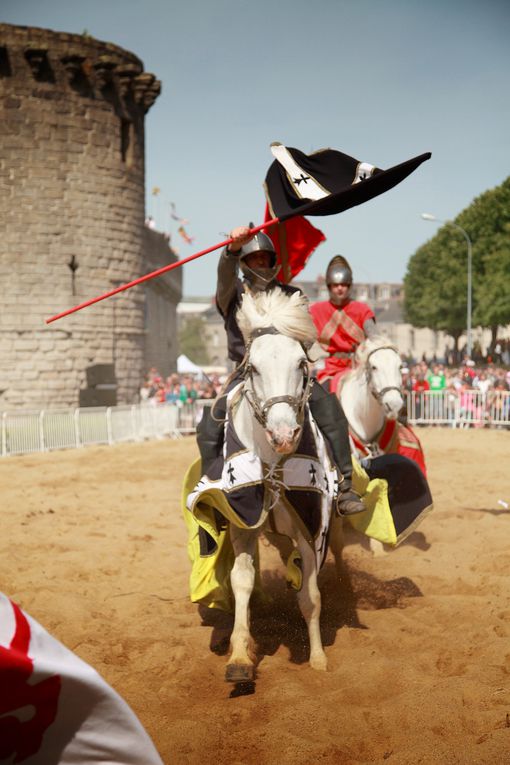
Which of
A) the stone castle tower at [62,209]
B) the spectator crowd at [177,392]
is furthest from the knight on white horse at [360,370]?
the stone castle tower at [62,209]

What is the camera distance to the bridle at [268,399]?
4.34 meters

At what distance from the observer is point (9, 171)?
885 inches

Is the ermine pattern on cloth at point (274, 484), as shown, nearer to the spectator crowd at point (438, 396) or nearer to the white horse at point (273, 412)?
the white horse at point (273, 412)

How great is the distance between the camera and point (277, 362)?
14.7ft

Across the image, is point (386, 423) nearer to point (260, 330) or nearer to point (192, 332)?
point (260, 330)

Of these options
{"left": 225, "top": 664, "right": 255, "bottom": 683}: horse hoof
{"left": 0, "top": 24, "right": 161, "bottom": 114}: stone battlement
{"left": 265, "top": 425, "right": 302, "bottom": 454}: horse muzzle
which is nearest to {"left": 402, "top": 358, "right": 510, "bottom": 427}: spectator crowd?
{"left": 0, "top": 24, "right": 161, "bottom": 114}: stone battlement

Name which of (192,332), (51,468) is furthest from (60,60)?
(192,332)

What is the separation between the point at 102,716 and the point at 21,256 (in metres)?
22.6

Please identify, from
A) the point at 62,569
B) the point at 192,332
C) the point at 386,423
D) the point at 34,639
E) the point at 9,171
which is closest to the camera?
the point at 34,639

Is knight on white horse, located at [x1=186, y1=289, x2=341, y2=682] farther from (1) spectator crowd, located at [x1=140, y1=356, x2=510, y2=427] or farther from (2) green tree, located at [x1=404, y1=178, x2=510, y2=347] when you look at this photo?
(2) green tree, located at [x1=404, y1=178, x2=510, y2=347]

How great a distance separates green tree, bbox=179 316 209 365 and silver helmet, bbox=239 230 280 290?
109880mm

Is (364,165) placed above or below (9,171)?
below

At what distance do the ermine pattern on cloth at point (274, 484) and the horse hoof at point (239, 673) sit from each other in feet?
2.76

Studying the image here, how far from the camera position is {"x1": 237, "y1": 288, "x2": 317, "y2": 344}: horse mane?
4645 mm
